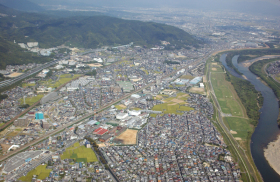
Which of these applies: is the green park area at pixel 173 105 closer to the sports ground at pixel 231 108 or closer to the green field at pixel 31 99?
the sports ground at pixel 231 108

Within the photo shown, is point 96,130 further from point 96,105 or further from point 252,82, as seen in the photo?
point 252,82

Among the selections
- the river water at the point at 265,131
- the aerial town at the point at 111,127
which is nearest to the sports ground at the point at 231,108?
the river water at the point at 265,131

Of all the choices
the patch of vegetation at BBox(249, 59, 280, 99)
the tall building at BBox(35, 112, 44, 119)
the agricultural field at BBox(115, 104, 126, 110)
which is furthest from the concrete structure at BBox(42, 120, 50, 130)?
the patch of vegetation at BBox(249, 59, 280, 99)

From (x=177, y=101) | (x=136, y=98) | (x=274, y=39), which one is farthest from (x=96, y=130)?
(x=274, y=39)

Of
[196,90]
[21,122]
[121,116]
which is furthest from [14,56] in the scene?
[196,90]

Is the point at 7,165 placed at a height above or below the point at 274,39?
below

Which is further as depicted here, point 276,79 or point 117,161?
Result: point 276,79
